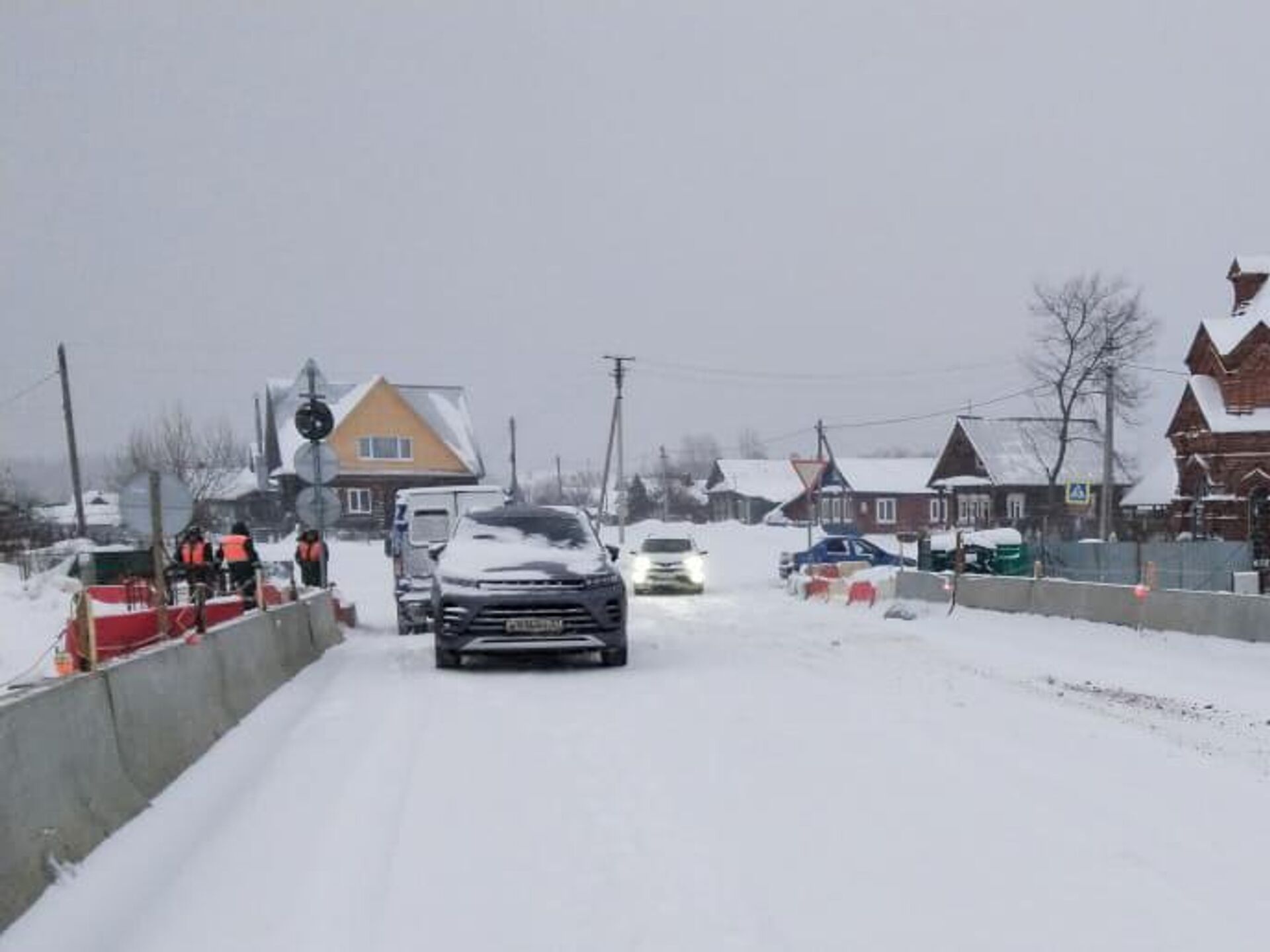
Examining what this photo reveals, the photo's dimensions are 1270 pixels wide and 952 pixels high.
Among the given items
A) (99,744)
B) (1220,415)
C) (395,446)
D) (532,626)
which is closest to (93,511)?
(395,446)

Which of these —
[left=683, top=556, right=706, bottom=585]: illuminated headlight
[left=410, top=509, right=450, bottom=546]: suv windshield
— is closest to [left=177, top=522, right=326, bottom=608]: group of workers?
[left=410, top=509, right=450, bottom=546]: suv windshield

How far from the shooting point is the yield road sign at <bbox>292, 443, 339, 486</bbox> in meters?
14.7

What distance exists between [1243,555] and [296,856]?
17178 mm

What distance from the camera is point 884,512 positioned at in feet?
257

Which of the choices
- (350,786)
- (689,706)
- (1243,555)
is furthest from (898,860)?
(1243,555)

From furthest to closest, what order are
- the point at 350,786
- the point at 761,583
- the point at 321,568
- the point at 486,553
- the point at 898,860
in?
the point at 761,583
the point at 321,568
the point at 486,553
the point at 350,786
the point at 898,860

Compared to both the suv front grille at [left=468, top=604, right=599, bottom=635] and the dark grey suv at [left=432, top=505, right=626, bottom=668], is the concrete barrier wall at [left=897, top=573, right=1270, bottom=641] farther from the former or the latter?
the suv front grille at [left=468, top=604, right=599, bottom=635]

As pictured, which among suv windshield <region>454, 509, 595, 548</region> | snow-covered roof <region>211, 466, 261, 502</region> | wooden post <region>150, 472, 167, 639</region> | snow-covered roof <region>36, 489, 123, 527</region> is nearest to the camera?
wooden post <region>150, 472, 167, 639</region>

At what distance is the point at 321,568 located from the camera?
53.8 ft

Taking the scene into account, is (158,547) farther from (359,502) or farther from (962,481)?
(962,481)

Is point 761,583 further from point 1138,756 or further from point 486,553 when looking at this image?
point 1138,756

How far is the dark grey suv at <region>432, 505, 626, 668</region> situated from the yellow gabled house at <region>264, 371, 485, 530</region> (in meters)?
48.0

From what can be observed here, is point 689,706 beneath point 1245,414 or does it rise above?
beneath

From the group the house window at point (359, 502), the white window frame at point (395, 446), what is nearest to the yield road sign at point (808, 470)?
the white window frame at point (395, 446)
